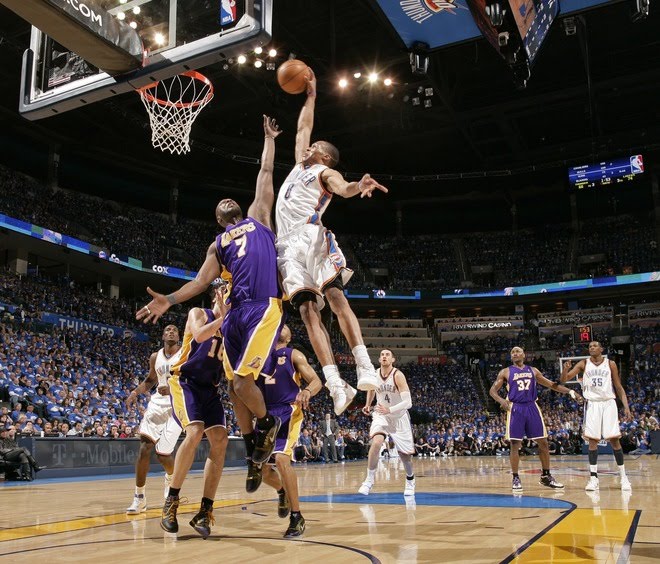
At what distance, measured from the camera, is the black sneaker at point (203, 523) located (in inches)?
184

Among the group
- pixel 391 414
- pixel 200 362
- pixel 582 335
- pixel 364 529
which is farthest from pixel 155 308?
pixel 582 335

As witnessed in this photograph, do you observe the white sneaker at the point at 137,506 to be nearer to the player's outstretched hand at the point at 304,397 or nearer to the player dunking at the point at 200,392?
the player dunking at the point at 200,392

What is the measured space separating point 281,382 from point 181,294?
1.78 meters

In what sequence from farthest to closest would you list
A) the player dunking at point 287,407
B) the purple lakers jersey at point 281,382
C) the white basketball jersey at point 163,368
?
the white basketball jersey at point 163,368, the purple lakers jersey at point 281,382, the player dunking at point 287,407

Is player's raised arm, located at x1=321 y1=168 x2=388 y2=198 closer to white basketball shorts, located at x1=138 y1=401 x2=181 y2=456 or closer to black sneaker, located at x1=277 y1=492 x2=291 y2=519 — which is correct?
black sneaker, located at x1=277 y1=492 x2=291 y2=519

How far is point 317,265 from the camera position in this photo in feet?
15.4

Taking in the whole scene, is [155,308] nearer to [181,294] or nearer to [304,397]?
[181,294]

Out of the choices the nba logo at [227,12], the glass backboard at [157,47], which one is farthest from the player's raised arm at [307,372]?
the nba logo at [227,12]

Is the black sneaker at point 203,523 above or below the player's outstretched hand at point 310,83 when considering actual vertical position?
below

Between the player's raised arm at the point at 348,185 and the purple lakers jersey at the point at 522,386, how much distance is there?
18.1ft

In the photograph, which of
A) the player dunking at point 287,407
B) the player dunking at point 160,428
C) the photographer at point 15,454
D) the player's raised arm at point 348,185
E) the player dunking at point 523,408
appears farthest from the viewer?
the photographer at point 15,454

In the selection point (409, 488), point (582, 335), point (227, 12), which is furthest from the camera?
point (582, 335)

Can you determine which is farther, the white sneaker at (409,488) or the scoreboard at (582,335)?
the scoreboard at (582,335)

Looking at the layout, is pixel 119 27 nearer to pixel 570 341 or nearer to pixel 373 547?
pixel 373 547
